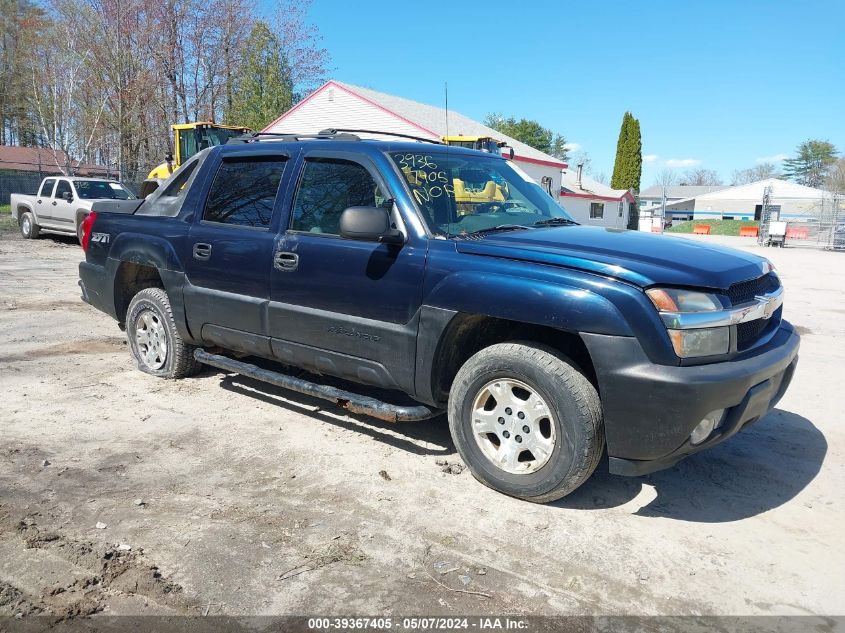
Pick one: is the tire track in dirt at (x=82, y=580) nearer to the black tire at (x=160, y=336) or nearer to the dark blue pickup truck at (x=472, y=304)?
the dark blue pickup truck at (x=472, y=304)

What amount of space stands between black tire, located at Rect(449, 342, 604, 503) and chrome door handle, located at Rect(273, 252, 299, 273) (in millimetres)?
1358

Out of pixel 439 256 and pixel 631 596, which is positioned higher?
pixel 439 256

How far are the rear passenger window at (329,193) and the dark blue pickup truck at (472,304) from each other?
12mm

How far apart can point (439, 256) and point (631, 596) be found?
6.31 ft

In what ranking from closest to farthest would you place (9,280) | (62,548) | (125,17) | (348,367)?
(62,548)
(348,367)
(9,280)
(125,17)

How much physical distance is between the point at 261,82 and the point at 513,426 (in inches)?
1290

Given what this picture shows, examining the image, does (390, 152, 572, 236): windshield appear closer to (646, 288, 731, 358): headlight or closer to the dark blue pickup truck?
the dark blue pickup truck

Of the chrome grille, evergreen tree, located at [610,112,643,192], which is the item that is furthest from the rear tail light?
evergreen tree, located at [610,112,643,192]

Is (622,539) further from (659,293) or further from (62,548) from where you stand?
(62,548)

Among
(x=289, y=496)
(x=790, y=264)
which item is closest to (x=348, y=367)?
(x=289, y=496)

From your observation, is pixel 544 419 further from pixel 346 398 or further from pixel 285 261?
pixel 285 261

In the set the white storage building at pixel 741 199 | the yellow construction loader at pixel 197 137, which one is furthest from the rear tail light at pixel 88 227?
the white storage building at pixel 741 199

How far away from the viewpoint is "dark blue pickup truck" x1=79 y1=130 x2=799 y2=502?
300 cm

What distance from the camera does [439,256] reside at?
3543mm
